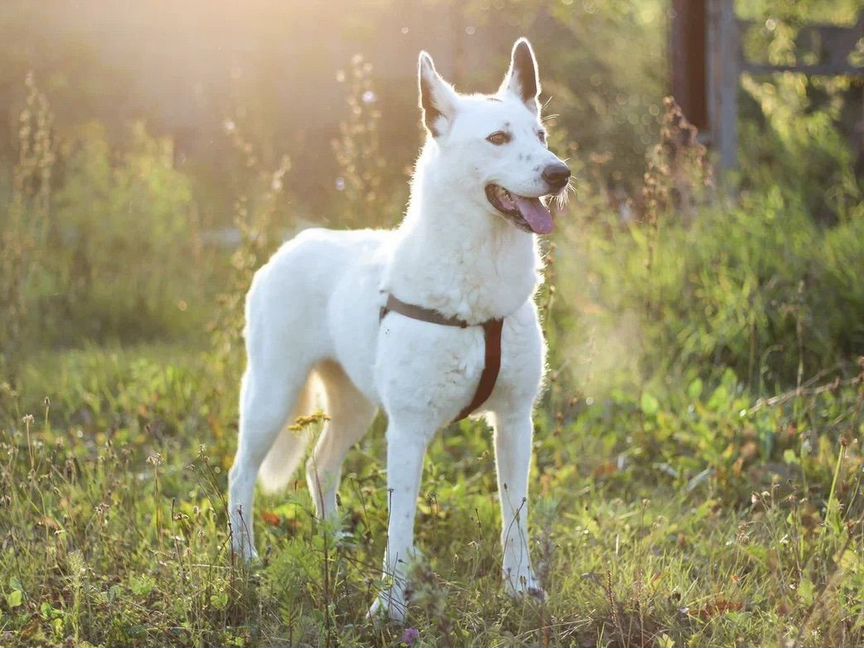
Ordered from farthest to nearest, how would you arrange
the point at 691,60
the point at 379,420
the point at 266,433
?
the point at 691,60, the point at 379,420, the point at 266,433

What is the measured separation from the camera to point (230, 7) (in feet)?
36.9

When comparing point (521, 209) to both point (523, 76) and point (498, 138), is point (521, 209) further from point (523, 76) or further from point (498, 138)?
point (523, 76)

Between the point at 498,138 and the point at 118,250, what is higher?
the point at 498,138

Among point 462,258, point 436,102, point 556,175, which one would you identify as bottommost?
point 462,258

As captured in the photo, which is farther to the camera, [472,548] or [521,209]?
[472,548]

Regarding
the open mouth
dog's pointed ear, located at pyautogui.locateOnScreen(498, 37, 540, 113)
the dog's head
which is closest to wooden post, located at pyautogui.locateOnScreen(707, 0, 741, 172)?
dog's pointed ear, located at pyautogui.locateOnScreen(498, 37, 540, 113)

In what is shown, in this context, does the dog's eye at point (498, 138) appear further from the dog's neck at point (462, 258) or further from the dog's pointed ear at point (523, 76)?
the dog's pointed ear at point (523, 76)

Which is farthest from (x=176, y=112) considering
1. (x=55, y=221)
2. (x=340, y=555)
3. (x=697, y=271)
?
(x=340, y=555)

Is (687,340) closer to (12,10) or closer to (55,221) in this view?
(55,221)

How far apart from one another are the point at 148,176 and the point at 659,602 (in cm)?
540

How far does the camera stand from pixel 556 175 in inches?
123

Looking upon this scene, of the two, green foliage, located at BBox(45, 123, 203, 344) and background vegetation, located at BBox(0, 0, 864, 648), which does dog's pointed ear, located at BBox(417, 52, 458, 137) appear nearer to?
background vegetation, located at BBox(0, 0, 864, 648)

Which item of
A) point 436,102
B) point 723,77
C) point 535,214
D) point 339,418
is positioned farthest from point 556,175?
point 723,77

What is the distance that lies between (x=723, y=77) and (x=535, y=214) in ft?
18.9
